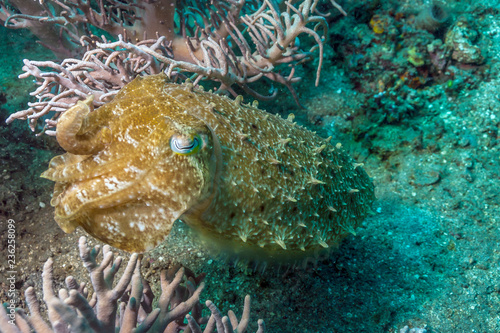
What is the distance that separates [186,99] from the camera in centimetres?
225

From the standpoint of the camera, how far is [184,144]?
1763 mm

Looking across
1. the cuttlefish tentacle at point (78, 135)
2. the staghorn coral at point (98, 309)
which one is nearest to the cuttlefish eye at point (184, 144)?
the cuttlefish tentacle at point (78, 135)

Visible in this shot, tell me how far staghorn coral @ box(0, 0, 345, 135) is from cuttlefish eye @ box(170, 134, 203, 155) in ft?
4.54

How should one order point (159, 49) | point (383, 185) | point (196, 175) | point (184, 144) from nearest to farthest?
point (184, 144), point (196, 175), point (159, 49), point (383, 185)

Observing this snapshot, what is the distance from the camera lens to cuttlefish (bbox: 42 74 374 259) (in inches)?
71.7

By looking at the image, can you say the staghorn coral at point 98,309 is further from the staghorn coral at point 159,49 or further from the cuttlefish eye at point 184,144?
the staghorn coral at point 159,49

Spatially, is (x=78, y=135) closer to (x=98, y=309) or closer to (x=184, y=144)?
(x=184, y=144)

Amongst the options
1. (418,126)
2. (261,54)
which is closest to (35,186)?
(261,54)

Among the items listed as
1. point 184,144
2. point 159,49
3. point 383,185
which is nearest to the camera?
point 184,144

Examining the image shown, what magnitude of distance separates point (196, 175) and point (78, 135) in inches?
29.7

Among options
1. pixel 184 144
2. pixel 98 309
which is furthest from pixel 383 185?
pixel 98 309

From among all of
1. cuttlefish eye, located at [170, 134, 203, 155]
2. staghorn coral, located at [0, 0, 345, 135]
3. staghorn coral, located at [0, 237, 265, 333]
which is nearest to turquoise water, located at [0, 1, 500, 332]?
staghorn coral, located at [0, 0, 345, 135]

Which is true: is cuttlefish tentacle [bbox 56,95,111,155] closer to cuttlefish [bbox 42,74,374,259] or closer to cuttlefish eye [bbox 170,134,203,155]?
cuttlefish [bbox 42,74,374,259]

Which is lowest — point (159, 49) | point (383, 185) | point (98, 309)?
point (383, 185)
